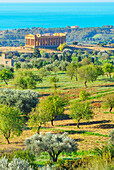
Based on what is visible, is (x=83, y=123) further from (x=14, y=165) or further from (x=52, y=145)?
(x=14, y=165)

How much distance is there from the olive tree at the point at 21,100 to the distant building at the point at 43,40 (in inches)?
4525

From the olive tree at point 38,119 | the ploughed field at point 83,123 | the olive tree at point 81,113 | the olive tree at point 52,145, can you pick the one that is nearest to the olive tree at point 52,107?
the olive tree at point 38,119

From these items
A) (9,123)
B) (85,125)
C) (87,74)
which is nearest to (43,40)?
(87,74)

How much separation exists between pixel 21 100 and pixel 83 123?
411 inches

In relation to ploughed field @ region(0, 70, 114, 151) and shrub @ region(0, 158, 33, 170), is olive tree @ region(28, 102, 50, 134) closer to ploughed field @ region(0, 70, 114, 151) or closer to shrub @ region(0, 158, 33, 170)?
ploughed field @ region(0, 70, 114, 151)

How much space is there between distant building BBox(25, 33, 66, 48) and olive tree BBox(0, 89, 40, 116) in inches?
4525

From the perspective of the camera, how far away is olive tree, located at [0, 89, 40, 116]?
4834 centimetres

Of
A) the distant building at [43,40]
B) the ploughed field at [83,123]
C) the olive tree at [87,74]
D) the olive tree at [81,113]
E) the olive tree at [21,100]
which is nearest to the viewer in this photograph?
the ploughed field at [83,123]

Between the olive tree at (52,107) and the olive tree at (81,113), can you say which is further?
the olive tree at (81,113)

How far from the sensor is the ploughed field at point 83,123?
116ft

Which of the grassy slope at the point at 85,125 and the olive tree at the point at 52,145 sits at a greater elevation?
the olive tree at the point at 52,145

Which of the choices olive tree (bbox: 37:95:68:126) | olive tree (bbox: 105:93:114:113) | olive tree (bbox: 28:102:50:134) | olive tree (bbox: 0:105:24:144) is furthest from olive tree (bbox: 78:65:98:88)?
olive tree (bbox: 0:105:24:144)

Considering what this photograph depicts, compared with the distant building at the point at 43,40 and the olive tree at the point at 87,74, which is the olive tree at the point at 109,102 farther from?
the distant building at the point at 43,40

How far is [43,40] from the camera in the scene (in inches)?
6678
